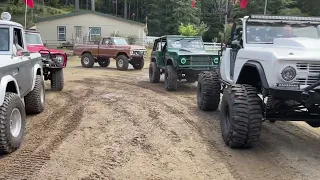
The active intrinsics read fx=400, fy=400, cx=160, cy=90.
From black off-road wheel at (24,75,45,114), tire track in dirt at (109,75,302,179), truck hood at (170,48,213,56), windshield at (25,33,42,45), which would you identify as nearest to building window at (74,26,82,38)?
windshield at (25,33,42,45)

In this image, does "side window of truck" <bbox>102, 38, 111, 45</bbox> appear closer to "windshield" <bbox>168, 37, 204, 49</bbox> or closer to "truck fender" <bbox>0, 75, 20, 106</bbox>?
"windshield" <bbox>168, 37, 204, 49</bbox>

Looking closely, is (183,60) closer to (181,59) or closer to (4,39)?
(181,59)

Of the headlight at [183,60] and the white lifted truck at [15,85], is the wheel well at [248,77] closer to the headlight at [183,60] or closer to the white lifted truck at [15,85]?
the white lifted truck at [15,85]

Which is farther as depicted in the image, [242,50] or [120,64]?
[120,64]

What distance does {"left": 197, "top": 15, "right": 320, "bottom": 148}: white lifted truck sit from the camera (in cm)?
508

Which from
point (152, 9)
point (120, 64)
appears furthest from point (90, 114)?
point (152, 9)

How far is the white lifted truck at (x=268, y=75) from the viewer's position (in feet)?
16.7

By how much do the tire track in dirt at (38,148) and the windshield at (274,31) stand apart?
11.4 feet

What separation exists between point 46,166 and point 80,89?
7.43 meters

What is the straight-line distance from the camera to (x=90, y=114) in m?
8.09

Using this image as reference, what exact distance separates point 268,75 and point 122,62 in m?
15.7

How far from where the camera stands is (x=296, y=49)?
558 cm

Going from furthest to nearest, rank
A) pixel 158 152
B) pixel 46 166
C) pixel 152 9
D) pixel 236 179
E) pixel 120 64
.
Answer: pixel 152 9 → pixel 120 64 → pixel 158 152 → pixel 46 166 → pixel 236 179

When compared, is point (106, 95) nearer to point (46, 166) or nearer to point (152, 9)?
point (46, 166)
